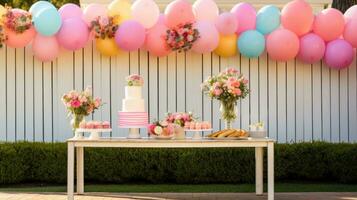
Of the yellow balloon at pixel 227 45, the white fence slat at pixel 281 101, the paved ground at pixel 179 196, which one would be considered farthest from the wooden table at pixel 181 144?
the white fence slat at pixel 281 101

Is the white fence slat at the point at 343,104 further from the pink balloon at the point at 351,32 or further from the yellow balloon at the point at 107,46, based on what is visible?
the yellow balloon at the point at 107,46

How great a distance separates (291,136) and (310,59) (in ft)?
4.35

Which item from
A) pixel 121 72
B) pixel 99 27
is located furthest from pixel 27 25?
pixel 121 72

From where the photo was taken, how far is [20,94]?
11.1 meters

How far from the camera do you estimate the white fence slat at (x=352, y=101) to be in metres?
11.2

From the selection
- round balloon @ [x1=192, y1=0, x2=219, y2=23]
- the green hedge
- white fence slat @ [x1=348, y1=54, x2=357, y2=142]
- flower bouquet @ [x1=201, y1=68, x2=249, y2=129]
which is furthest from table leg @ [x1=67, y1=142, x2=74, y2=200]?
white fence slat @ [x1=348, y1=54, x2=357, y2=142]

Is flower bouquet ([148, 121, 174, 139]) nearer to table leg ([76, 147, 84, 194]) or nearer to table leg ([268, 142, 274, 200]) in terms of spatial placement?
table leg ([268, 142, 274, 200])

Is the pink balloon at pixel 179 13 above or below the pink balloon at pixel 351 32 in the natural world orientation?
above

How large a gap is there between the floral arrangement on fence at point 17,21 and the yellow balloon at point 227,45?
2737 mm

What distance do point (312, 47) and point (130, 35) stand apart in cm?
261

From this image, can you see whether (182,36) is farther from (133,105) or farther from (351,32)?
(351,32)

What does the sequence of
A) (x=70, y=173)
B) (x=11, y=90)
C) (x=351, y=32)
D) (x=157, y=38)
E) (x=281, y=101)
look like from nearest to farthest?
1. (x=70, y=173)
2. (x=157, y=38)
3. (x=351, y=32)
4. (x=11, y=90)
5. (x=281, y=101)

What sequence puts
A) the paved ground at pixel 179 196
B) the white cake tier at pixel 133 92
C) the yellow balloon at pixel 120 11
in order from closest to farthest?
the white cake tier at pixel 133 92 < the paved ground at pixel 179 196 < the yellow balloon at pixel 120 11

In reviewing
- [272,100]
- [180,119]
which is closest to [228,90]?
[180,119]
